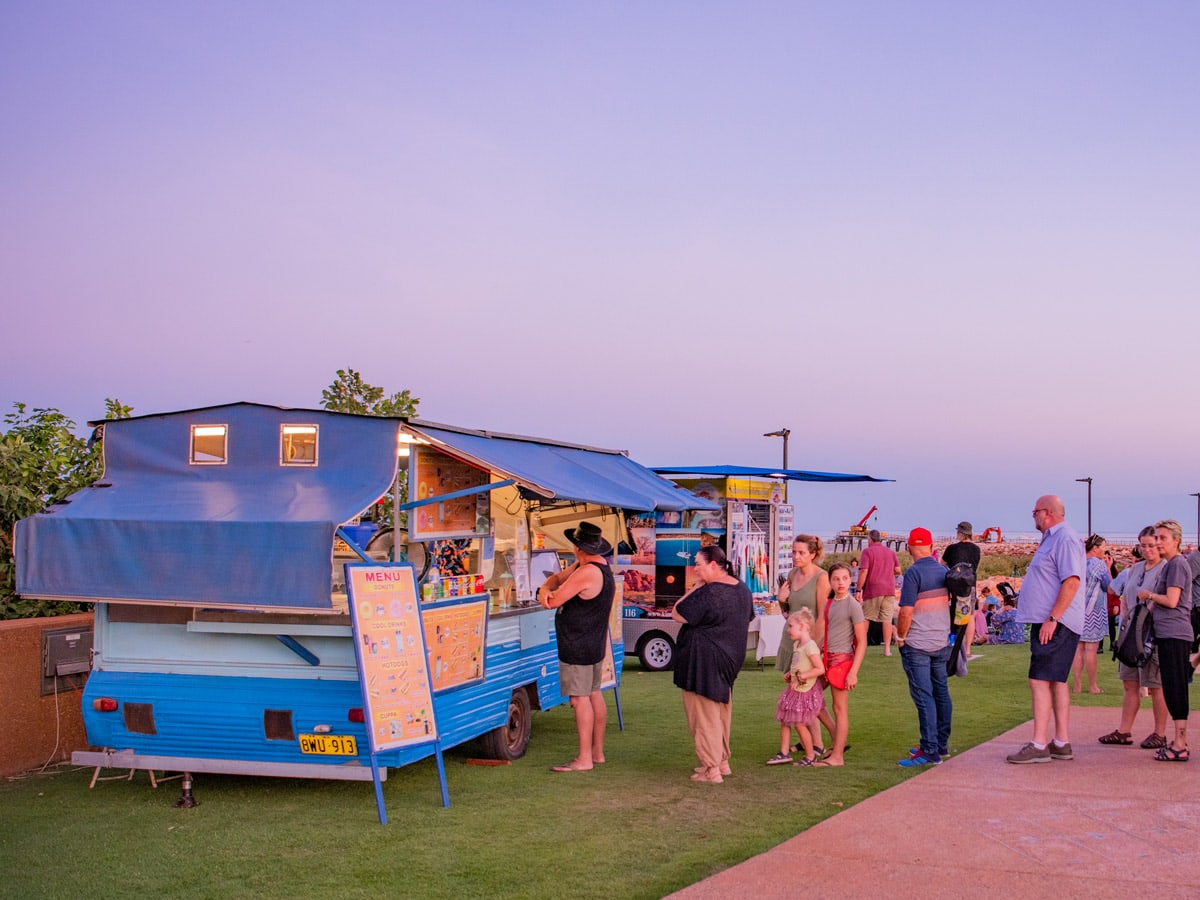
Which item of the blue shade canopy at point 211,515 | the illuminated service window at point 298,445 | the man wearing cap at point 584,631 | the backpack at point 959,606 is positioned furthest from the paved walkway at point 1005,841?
the illuminated service window at point 298,445

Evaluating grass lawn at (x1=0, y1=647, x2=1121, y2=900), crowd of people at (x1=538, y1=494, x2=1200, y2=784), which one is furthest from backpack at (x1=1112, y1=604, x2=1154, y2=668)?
grass lawn at (x1=0, y1=647, x2=1121, y2=900)

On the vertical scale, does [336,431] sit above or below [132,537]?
above

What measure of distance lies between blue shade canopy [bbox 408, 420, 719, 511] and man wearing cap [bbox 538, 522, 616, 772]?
45cm

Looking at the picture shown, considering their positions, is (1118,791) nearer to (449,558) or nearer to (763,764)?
(763,764)

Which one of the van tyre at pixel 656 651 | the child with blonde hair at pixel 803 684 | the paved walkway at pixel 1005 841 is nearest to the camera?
the paved walkway at pixel 1005 841

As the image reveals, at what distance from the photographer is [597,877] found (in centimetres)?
611

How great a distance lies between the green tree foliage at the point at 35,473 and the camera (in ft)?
32.9

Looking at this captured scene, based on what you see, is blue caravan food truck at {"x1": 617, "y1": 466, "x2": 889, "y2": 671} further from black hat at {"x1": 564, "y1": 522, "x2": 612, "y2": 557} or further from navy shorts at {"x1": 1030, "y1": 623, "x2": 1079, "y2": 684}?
navy shorts at {"x1": 1030, "y1": 623, "x2": 1079, "y2": 684}

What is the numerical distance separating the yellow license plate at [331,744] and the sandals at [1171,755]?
563 centimetres

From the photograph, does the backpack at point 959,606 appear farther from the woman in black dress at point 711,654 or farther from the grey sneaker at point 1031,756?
the woman in black dress at point 711,654

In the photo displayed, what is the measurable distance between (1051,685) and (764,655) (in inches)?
302

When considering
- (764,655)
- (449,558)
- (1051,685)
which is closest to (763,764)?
(1051,685)

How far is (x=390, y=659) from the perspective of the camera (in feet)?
24.8

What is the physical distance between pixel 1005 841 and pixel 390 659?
3.67 m
